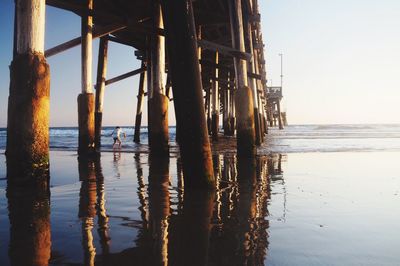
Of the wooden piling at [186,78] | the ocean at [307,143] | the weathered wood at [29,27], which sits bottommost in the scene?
the ocean at [307,143]

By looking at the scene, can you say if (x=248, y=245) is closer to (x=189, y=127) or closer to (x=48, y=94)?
(x=189, y=127)

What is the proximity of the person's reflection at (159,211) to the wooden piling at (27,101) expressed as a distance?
127cm

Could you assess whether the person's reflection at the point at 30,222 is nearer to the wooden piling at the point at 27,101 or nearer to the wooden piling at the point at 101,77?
the wooden piling at the point at 27,101

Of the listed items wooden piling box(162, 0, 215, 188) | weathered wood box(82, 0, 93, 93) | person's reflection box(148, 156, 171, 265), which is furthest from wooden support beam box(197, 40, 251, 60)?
wooden piling box(162, 0, 215, 188)

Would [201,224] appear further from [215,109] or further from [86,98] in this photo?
[215,109]

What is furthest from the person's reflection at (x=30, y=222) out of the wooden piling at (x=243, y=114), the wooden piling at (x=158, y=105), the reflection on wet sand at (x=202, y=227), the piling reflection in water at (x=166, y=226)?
the wooden piling at (x=243, y=114)

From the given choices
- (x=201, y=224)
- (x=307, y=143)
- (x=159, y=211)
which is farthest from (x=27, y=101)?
(x=307, y=143)

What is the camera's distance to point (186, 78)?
9.90ft

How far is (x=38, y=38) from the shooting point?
3430 millimetres

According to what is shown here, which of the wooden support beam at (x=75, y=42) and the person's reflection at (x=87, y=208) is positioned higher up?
the wooden support beam at (x=75, y=42)

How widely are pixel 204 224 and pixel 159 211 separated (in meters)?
0.51

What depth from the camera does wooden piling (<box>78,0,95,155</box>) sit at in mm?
7527

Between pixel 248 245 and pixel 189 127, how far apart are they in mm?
1398

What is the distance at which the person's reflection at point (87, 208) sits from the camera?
1806mm
